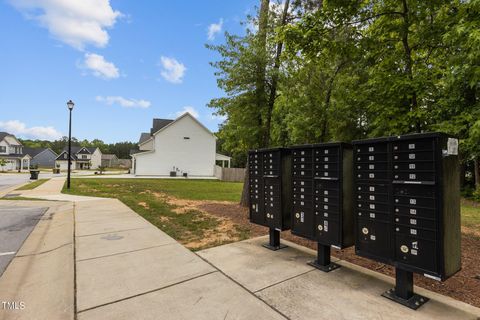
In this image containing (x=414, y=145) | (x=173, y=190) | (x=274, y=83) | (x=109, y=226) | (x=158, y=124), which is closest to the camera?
(x=414, y=145)

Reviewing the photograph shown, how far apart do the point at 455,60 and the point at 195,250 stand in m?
5.79

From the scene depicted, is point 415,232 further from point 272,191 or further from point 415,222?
point 272,191

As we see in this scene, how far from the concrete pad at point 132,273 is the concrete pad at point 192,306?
0.19 metres

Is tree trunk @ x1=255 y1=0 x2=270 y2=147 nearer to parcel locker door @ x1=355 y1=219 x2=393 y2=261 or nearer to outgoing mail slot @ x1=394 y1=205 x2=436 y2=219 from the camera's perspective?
parcel locker door @ x1=355 y1=219 x2=393 y2=261

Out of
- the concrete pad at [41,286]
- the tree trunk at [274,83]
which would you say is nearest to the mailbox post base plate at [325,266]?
the concrete pad at [41,286]

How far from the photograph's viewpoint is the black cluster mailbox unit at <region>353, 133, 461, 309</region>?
2574 millimetres

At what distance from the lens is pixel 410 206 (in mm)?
2758

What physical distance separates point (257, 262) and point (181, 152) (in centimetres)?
3029

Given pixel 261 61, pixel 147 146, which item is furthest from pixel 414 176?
pixel 147 146

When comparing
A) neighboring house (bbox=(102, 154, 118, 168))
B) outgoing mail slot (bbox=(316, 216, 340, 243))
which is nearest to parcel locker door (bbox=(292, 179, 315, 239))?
outgoing mail slot (bbox=(316, 216, 340, 243))

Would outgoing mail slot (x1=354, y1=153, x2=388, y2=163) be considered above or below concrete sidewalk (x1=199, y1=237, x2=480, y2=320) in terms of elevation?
above

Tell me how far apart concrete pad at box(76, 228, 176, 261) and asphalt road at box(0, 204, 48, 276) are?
109cm

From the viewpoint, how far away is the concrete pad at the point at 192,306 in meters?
2.59

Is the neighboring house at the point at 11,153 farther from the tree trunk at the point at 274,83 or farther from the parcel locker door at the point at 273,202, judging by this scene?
the parcel locker door at the point at 273,202
